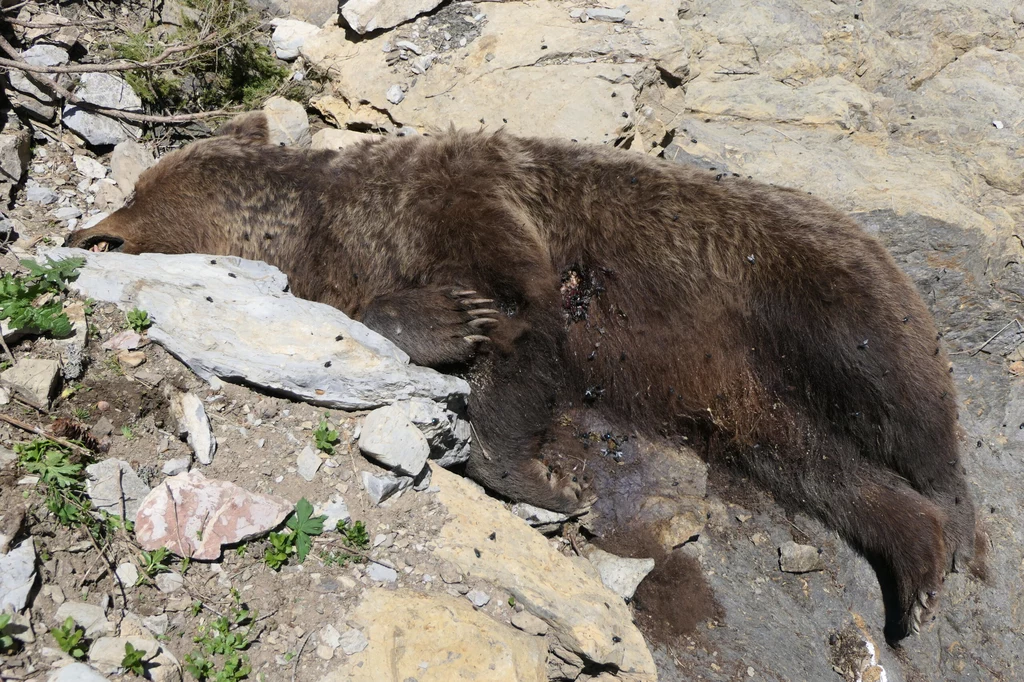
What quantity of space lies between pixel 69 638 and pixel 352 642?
100 cm

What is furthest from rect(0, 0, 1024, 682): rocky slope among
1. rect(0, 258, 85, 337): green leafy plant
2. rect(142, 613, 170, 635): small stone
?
rect(0, 258, 85, 337): green leafy plant

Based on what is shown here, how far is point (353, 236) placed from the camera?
482 cm

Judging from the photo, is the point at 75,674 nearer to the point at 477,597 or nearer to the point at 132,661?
the point at 132,661

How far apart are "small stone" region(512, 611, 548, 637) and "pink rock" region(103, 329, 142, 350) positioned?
2.28 m

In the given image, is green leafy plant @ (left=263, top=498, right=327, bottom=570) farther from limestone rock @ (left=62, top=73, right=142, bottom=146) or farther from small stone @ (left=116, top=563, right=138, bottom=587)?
limestone rock @ (left=62, top=73, right=142, bottom=146)

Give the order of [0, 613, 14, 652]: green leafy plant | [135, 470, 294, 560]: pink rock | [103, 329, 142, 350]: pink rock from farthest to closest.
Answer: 1. [103, 329, 142, 350]: pink rock
2. [135, 470, 294, 560]: pink rock
3. [0, 613, 14, 652]: green leafy plant

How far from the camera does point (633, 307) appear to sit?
4.63m

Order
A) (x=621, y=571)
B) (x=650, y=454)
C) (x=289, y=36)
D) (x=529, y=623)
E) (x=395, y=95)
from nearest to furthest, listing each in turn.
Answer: (x=529, y=623) < (x=621, y=571) < (x=650, y=454) < (x=395, y=95) < (x=289, y=36)

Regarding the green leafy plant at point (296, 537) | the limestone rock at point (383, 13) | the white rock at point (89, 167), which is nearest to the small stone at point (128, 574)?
the green leafy plant at point (296, 537)

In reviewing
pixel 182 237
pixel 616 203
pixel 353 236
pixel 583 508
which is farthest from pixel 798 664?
pixel 182 237

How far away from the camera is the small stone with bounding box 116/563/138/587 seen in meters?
2.85

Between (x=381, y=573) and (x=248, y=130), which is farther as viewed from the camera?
(x=248, y=130)

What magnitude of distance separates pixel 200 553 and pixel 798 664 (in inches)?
132

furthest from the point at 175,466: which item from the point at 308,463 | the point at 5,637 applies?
the point at 5,637
